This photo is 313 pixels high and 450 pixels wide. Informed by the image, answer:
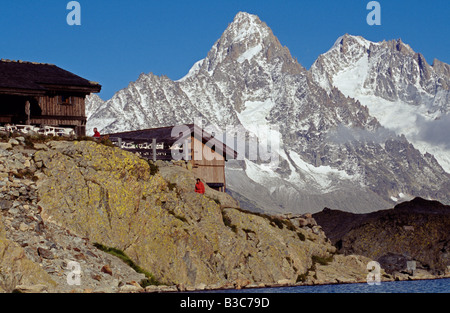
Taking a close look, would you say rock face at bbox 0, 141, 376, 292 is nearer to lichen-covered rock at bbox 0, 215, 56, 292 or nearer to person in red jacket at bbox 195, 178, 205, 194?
lichen-covered rock at bbox 0, 215, 56, 292

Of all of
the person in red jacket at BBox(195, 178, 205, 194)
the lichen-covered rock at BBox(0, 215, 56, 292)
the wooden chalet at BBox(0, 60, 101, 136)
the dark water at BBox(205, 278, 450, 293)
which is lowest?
the dark water at BBox(205, 278, 450, 293)

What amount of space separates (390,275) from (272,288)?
804 inches

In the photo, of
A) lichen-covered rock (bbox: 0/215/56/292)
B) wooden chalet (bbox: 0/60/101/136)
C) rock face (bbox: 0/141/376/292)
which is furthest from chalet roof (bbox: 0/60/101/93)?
lichen-covered rock (bbox: 0/215/56/292)

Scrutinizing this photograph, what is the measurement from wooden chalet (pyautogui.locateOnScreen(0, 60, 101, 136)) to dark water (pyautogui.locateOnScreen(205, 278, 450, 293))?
26023 mm

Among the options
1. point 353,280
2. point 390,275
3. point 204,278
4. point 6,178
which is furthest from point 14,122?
point 390,275

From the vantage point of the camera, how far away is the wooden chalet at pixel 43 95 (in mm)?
67438

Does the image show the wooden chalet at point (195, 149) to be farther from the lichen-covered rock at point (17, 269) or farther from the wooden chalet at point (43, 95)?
the lichen-covered rock at point (17, 269)

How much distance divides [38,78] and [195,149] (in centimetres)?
1693

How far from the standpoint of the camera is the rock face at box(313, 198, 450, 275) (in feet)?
263

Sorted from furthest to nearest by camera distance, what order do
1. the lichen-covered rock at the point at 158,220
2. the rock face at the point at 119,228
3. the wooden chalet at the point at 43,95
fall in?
the wooden chalet at the point at 43,95 → the lichen-covered rock at the point at 158,220 → the rock face at the point at 119,228

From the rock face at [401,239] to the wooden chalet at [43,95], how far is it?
29.9m

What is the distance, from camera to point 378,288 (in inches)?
2322

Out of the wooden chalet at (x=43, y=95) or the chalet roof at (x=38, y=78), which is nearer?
the chalet roof at (x=38, y=78)

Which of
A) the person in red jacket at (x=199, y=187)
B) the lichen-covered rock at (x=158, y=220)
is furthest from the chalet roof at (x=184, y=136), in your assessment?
the person in red jacket at (x=199, y=187)
